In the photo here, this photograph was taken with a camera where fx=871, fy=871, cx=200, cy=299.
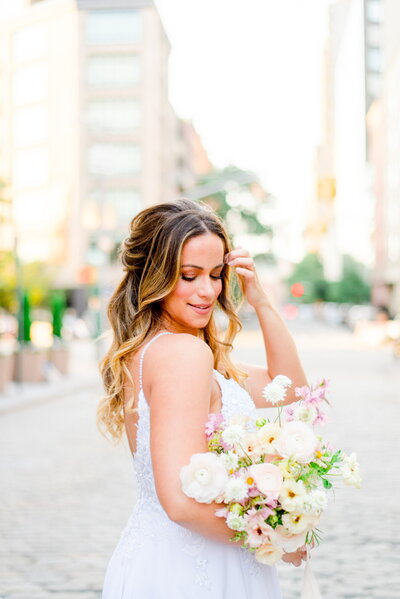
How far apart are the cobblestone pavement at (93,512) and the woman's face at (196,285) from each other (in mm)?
1286

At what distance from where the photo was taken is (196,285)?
2469 mm

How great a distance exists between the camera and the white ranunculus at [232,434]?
2166 millimetres

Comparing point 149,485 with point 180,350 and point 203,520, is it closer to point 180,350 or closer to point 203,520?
point 203,520

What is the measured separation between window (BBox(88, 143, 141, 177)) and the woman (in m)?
70.6

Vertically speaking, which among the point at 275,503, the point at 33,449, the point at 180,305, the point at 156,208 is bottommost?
the point at 33,449

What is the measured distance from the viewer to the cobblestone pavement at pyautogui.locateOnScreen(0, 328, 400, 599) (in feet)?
17.8

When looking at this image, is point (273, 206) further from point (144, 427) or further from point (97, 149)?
point (144, 427)

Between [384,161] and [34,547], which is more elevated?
[384,161]

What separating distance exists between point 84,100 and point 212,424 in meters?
73.7

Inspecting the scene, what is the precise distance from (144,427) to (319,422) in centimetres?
48

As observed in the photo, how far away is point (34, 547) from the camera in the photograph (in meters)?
6.30

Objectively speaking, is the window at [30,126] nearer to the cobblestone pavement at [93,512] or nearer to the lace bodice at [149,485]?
the cobblestone pavement at [93,512]

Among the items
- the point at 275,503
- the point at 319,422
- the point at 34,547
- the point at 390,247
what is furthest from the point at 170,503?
the point at 390,247

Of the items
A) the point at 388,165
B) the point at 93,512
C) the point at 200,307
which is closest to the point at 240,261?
the point at 200,307
